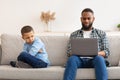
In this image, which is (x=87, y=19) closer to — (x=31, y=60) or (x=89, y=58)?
(x=89, y=58)

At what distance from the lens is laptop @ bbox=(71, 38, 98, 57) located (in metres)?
2.88

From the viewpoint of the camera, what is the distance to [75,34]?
3240mm

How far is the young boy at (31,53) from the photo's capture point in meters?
2.95

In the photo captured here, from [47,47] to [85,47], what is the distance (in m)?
0.60

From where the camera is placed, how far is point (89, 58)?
302cm

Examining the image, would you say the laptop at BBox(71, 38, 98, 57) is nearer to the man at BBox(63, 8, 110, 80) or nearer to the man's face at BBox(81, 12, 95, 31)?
the man at BBox(63, 8, 110, 80)

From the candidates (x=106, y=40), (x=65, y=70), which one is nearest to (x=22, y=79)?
(x=65, y=70)

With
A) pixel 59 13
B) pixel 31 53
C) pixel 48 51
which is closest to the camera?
pixel 31 53

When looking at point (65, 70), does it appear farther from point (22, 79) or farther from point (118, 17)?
point (118, 17)

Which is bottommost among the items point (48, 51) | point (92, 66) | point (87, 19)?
point (92, 66)

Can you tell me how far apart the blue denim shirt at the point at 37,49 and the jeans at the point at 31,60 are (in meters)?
0.07

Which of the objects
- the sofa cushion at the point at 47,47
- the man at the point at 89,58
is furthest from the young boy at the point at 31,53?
the man at the point at 89,58

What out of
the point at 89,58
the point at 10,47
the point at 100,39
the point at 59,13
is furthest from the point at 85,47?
the point at 59,13

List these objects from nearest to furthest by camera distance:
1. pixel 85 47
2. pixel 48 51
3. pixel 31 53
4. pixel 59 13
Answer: pixel 85 47 → pixel 31 53 → pixel 48 51 → pixel 59 13
